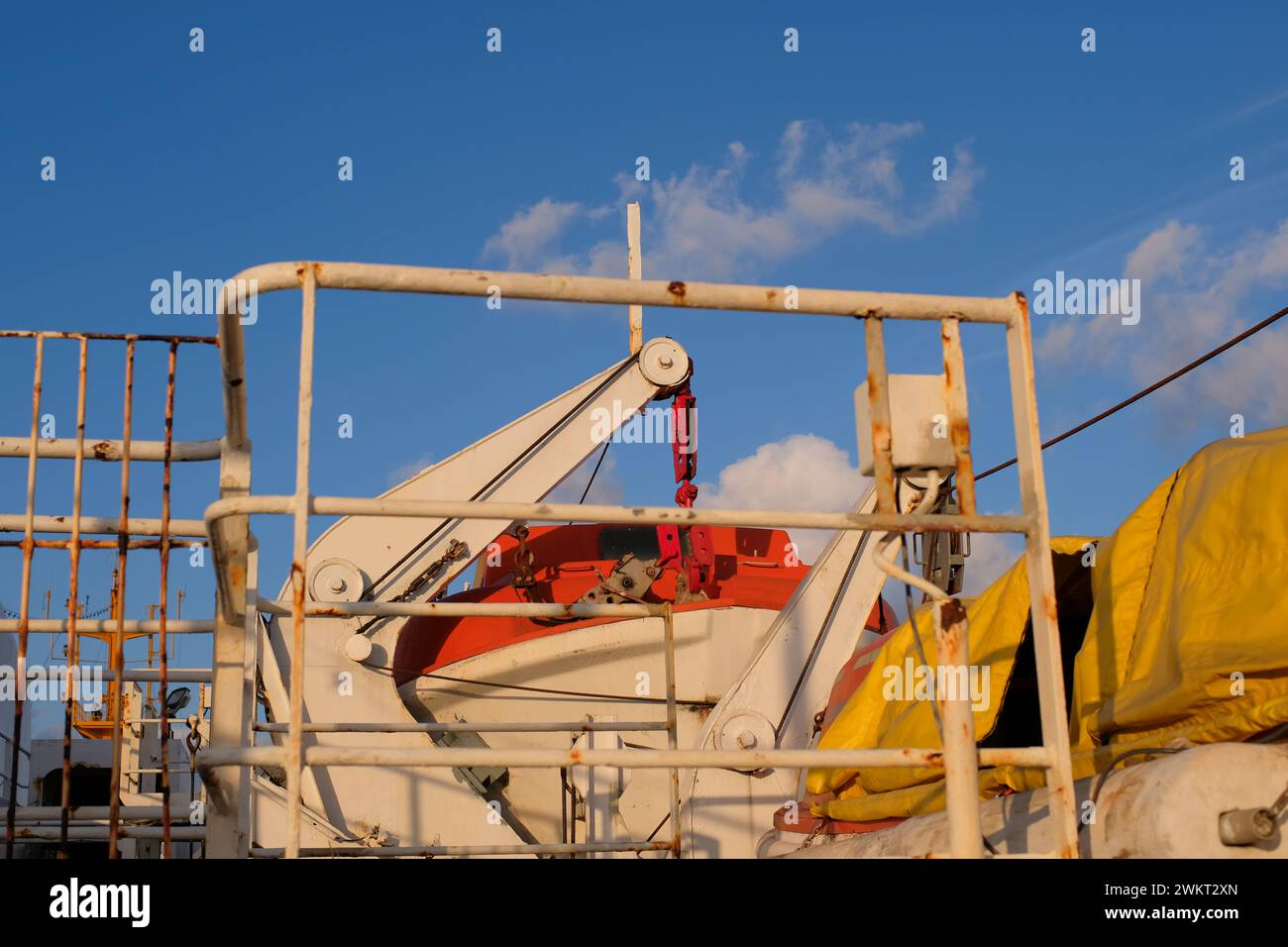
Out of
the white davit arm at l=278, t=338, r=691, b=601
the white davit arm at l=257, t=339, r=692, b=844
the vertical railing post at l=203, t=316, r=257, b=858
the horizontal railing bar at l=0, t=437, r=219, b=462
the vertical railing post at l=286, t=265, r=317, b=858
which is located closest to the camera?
the vertical railing post at l=286, t=265, r=317, b=858

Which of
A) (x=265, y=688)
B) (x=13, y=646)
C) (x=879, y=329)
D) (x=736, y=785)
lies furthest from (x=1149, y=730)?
(x=13, y=646)

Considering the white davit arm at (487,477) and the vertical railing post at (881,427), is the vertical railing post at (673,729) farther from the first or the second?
the white davit arm at (487,477)

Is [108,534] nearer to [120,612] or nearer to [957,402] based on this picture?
[120,612]

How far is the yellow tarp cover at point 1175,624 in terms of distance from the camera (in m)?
2.96

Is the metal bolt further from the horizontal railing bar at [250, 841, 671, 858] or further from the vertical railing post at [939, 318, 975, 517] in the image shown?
the horizontal railing bar at [250, 841, 671, 858]

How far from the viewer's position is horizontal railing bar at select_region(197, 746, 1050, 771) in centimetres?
241

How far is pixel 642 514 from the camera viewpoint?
260cm

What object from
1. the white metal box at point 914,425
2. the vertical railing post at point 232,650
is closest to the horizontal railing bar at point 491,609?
the vertical railing post at point 232,650

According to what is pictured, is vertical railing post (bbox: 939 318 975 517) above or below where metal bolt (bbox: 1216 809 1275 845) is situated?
above

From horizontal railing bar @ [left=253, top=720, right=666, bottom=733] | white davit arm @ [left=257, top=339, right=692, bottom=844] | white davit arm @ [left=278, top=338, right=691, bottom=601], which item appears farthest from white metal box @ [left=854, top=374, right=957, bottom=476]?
white davit arm @ [left=278, top=338, right=691, bottom=601]

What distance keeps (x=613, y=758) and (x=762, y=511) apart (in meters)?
0.57

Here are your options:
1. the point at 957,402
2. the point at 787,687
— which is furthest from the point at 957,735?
the point at 787,687

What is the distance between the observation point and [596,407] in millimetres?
8461
